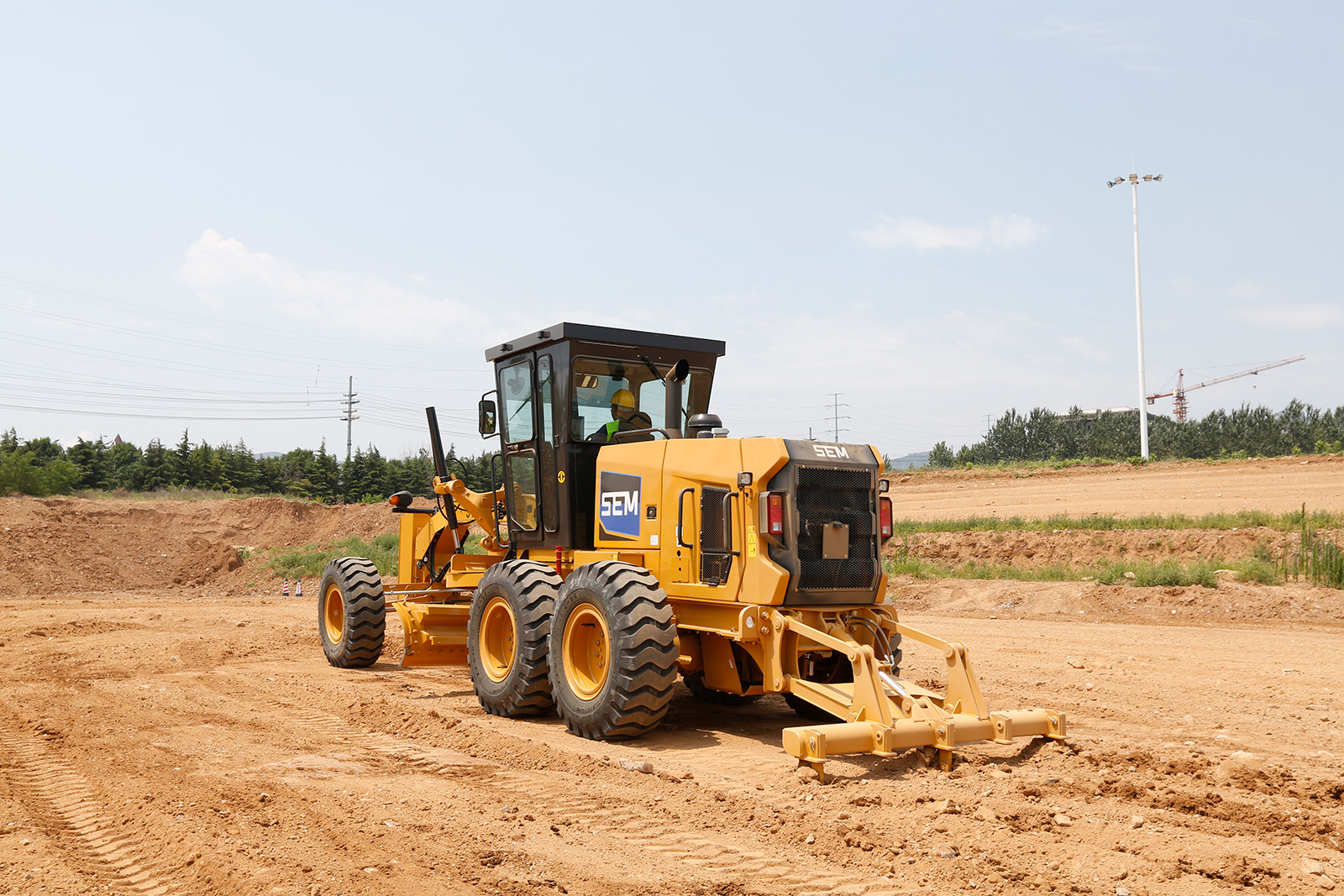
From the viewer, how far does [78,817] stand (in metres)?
5.14

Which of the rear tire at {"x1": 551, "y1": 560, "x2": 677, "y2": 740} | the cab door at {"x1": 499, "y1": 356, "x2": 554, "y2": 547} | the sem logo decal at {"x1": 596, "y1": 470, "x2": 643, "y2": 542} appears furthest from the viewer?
the cab door at {"x1": 499, "y1": 356, "x2": 554, "y2": 547}

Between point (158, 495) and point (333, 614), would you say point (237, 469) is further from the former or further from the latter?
point (333, 614)

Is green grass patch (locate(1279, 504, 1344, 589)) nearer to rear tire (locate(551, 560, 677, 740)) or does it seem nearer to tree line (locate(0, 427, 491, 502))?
rear tire (locate(551, 560, 677, 740))

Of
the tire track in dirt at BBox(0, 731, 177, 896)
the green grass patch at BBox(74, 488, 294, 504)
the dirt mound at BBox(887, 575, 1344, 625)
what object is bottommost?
the dirt mound at BBox(887, 575, 1344, 625)

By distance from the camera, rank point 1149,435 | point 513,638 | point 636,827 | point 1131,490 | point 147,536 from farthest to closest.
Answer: point 1149,435
point 147,536
point 1131,490
point 513,638
point 636,827

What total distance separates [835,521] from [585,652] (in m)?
2.21

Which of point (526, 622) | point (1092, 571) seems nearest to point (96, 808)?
point (526, 622)

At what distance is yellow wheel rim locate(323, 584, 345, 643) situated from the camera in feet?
38.4

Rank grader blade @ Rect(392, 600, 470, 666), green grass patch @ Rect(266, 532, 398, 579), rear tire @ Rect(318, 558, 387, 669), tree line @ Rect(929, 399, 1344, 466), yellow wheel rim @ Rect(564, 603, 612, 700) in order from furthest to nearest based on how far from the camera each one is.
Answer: tree line @ Rect(929, 399, 1344, 466) → green grass patch @ Rect(266, 532, 398, 579) → rear tire @ Rect(318, 558, 387, 669) → grader blade @ Rect(392, 600, 470, 666) → yellow wheel rim @ Rect(564, 603, 612, 700)

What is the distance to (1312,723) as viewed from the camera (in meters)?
7.55

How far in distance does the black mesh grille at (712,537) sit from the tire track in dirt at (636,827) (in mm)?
2040

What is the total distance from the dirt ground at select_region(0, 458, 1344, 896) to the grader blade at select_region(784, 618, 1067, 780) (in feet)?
0.56

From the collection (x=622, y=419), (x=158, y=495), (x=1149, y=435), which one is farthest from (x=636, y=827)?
(x=1149, y=435)

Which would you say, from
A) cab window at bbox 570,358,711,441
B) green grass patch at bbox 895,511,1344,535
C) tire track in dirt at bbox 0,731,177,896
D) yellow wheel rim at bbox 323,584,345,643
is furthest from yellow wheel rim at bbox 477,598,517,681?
green grass patch at bbox 895,511,1344,535
